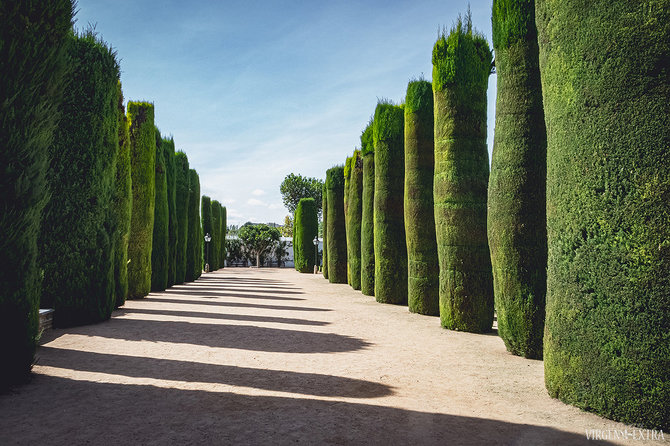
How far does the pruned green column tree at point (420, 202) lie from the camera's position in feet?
38.0

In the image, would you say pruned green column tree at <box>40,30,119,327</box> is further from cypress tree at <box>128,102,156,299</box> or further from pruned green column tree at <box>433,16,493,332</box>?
pruned green column tree at <box>433,16,493,332</box>

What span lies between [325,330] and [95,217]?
5383 millimetres

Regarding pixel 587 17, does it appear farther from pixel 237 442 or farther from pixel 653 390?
pixel 237 442

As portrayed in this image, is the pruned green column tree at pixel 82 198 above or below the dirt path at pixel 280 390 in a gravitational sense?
above

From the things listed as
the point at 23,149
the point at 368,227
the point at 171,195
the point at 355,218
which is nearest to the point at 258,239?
the point at 171,195

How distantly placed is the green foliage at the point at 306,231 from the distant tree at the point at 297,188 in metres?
32.4

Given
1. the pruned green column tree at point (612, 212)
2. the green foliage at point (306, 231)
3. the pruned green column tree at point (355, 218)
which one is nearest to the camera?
the pruned green column tree at point (612, 212)

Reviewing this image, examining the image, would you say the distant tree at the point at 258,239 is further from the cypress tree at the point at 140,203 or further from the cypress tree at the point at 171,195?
the cypress tree at the point at 140,203

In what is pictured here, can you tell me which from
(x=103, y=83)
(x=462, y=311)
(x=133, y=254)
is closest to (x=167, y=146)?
(x=133, y=254)

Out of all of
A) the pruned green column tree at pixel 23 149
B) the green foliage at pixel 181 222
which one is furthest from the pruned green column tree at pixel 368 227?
the pruned green column tree at pixel 23 149

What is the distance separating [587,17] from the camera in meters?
4.63

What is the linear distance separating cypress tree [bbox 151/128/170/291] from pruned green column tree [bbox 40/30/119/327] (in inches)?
286

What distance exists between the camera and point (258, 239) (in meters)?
49.4

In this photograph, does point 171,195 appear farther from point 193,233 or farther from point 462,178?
point 462,178
